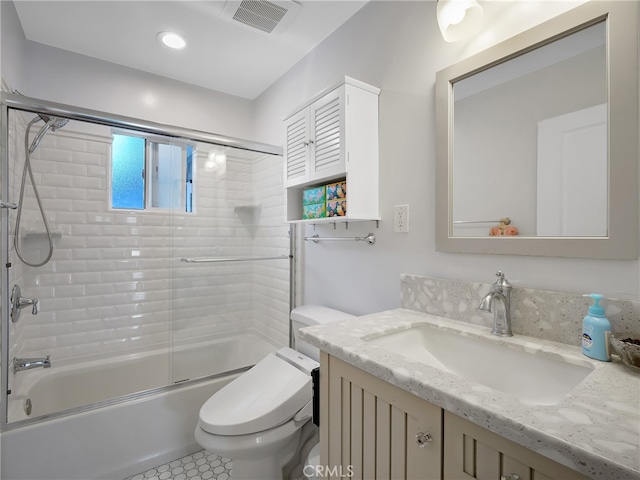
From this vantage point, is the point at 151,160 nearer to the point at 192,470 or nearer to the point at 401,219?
the point at 401,219

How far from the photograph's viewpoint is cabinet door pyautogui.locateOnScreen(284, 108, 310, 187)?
1740 millimetres

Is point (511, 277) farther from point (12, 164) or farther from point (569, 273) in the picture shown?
point (12, 164)

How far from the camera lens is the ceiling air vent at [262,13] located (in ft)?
5.44

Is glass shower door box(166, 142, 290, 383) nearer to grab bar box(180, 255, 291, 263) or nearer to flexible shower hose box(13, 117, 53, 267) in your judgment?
grab bar box(180, 255, 291, 263)

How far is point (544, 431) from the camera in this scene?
518 mm

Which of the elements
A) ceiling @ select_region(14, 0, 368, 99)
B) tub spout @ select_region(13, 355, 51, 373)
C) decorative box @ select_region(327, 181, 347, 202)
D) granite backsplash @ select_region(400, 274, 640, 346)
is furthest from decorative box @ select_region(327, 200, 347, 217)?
tub spout @ select_region(13, 355, 51, 373)

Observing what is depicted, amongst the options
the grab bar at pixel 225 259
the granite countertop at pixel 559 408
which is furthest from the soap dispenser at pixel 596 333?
the grab bar at pixel 225 259

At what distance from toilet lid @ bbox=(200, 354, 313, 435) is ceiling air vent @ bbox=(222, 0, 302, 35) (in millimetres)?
1936

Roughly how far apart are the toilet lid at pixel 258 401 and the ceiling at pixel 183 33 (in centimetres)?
196

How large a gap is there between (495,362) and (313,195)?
1183 millimetres

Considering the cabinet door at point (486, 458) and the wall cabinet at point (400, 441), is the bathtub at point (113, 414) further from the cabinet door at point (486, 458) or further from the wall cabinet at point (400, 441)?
the cabinet door at point (486, 458)

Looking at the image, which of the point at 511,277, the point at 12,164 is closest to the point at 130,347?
the point at 12,164

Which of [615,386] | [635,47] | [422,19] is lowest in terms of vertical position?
[615,386]

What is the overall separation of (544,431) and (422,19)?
156 centimetres
